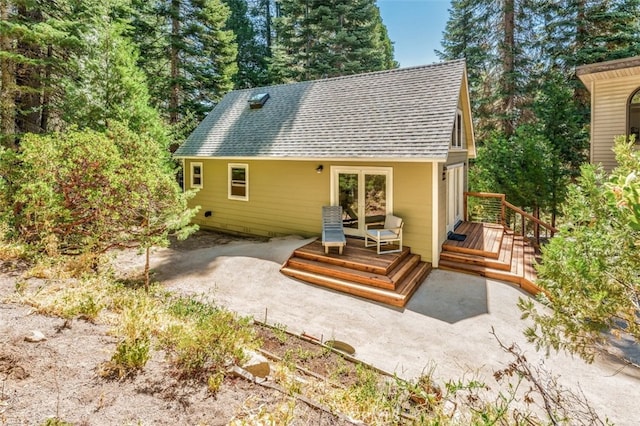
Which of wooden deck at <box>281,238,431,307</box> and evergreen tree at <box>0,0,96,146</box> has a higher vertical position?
→ evergreen tree at <box>0,0,96,146</box>

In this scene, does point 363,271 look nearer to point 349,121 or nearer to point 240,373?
point 240,373

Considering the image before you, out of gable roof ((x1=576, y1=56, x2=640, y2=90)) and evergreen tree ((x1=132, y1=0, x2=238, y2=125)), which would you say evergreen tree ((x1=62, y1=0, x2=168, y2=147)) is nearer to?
evergreen tree ((x1=132, y1=0, x2=238, y2=125))

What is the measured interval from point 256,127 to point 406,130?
575cm

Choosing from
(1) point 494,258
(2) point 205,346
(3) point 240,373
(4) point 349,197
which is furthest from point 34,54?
(1) point 494,258

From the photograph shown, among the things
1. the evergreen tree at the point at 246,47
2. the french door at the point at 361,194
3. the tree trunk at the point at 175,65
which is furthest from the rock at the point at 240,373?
the evergreen tree at the point at 246,47

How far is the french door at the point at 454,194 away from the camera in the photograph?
999 centimetres

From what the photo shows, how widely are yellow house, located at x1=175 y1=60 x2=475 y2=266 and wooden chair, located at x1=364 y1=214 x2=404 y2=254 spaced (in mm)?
287

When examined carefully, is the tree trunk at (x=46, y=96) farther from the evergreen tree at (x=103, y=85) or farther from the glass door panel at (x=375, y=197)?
the glass door panel at (x=375, y=197)

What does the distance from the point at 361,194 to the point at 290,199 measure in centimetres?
246

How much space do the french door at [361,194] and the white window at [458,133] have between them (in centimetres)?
316

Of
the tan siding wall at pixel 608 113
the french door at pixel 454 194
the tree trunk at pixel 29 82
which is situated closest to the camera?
the tan siding wall at pixel 608 113

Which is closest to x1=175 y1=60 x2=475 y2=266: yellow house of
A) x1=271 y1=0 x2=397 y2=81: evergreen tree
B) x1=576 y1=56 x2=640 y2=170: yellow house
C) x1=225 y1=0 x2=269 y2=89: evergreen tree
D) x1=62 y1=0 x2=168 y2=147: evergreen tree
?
x1=62 y1=0 x2=168 y2=147: evergreen tree

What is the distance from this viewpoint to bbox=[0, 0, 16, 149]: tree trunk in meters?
10.3

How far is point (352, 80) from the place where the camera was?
1176 cm
